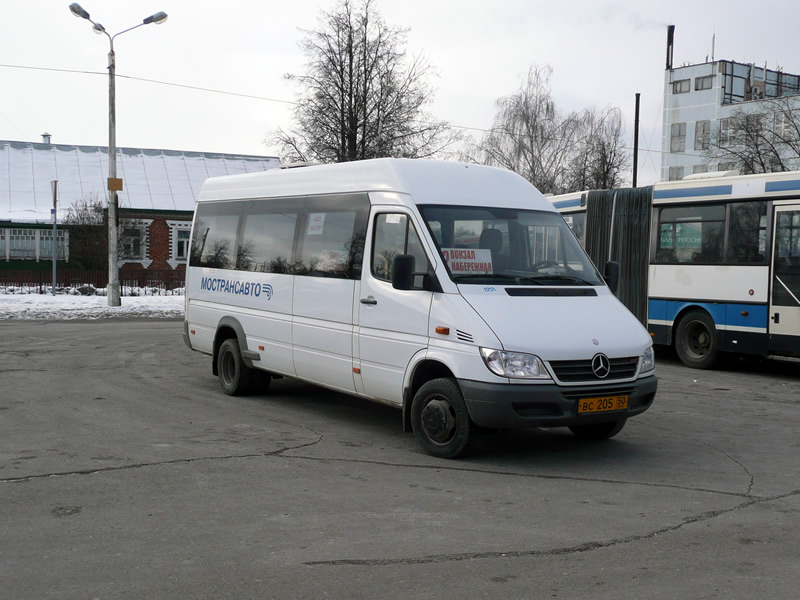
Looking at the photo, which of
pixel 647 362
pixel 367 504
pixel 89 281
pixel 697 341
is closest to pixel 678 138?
pixel 89 281

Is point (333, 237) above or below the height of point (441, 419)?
above

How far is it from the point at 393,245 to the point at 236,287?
10.5 feet

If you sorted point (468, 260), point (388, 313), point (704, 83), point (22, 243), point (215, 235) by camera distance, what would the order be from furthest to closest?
point (704, 83) → point (22, 243) → point (215, 235) → point (388, 313) → point (468, 260)

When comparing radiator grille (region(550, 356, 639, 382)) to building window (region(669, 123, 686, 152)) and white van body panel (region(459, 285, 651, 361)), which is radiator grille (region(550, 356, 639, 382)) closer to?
white van body panel (region(459, 285, 651, 361))

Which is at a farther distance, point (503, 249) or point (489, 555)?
point (503, 249)

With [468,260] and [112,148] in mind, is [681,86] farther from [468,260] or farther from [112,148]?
[468,260]

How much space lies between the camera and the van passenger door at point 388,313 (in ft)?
26.2

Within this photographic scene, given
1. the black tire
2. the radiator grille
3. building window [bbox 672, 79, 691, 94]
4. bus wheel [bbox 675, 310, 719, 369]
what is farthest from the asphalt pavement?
building window [bbox 672, 79, 691, 94]

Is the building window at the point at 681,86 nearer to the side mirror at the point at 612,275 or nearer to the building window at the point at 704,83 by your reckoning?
the building window at the point at 704,83

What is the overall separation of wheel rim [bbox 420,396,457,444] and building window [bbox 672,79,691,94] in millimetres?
78345

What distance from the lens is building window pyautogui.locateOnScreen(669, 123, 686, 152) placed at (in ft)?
264

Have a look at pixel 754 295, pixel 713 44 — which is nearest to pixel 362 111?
pixel 754 295

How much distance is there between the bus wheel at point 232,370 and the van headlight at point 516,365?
173 inches

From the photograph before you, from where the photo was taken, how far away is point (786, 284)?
44.5 feet
